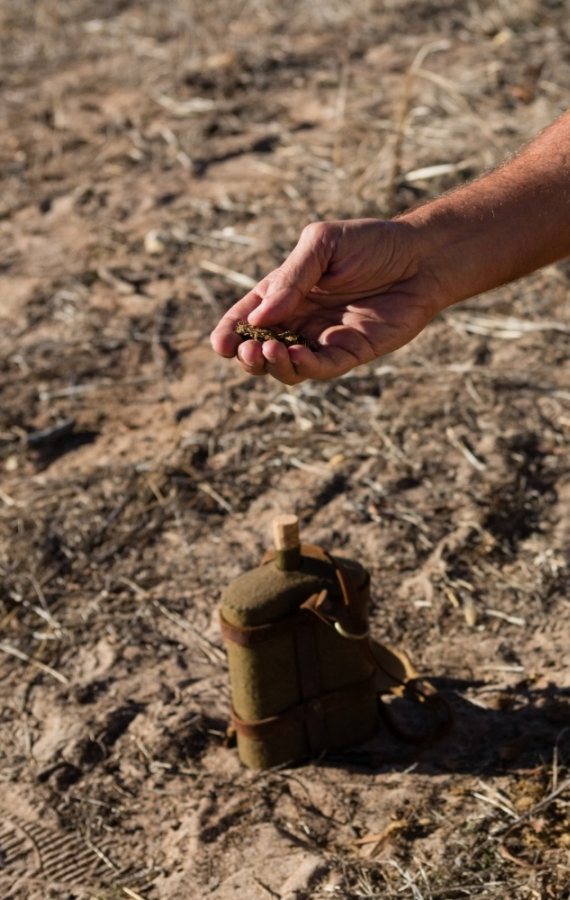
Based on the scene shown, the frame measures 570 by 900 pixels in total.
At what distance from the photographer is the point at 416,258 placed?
287 centimetres

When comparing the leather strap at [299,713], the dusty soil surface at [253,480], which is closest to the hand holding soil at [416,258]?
the leather strap at [299,713]

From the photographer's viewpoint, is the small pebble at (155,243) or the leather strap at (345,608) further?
the small pebble at (155,243)

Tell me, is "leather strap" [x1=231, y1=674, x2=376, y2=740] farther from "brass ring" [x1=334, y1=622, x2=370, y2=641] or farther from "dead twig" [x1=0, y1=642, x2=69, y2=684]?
"dead twig" [x1=0, y1=642, x2=69, y2=684]

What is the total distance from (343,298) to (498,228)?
0.47m

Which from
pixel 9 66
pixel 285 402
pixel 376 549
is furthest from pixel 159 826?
pixel 9 66

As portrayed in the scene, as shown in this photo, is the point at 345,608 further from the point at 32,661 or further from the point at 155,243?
the point at 155,243

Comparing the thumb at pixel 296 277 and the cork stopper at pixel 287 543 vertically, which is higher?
the thumb at pixel 296 277

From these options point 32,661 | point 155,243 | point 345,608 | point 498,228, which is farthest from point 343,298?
point 155,243

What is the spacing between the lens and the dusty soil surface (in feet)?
9.46

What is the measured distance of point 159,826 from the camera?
2955 millimetres

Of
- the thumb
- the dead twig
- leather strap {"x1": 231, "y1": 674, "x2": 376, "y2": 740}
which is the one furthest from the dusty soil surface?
the thumb

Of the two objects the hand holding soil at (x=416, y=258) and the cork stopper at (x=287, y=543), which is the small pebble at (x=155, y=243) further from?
the cork stopper at (x=287, y=543)

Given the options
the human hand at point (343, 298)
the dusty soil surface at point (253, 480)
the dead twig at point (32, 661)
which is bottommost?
the dead twig at point (32, 661)

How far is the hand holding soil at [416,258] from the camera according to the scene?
277 cm
